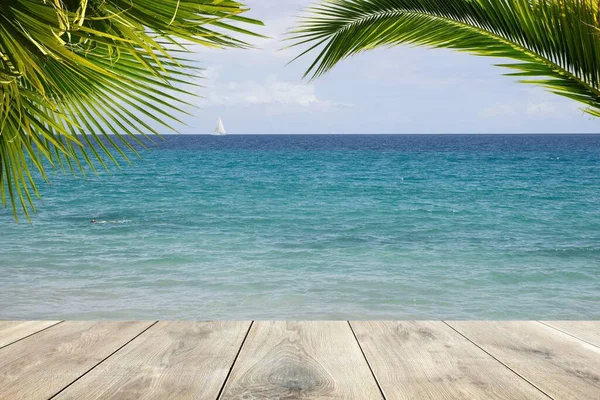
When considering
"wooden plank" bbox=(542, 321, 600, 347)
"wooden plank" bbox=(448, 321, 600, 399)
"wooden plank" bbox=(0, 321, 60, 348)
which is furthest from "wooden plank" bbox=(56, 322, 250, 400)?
"wooden plank" bbox=(542, 321, 600, 347)

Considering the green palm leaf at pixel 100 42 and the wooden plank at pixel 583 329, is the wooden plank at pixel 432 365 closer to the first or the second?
the wooden plank at pixel 583 329

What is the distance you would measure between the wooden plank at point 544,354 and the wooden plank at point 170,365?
2.54 feet

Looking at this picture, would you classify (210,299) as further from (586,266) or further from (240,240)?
(586,266)

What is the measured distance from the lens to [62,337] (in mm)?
1939

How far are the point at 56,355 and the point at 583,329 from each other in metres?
1.66

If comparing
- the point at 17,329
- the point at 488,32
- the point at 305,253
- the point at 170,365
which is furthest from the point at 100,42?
the point at 305,253

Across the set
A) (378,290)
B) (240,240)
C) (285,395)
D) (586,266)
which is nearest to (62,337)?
(285,395)

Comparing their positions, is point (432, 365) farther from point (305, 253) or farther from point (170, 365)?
point (305, 253)

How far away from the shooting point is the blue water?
6.41 m

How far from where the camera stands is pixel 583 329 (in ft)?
6.77

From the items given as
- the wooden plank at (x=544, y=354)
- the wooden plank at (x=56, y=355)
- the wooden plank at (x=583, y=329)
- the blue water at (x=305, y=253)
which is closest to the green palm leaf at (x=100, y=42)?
the blue water at (x=305, y=253)

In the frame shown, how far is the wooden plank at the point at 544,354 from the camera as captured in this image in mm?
1564

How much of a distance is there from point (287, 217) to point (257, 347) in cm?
1210

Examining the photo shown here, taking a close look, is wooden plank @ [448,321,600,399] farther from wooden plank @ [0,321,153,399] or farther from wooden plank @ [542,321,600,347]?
wooden plank @ [0,321,153,399]
